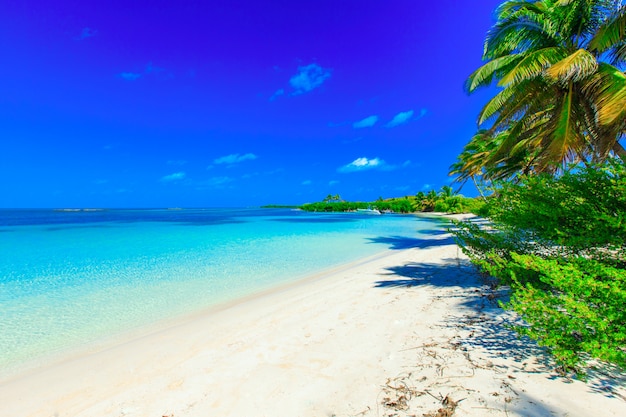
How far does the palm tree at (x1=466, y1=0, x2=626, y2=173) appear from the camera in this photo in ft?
24.6

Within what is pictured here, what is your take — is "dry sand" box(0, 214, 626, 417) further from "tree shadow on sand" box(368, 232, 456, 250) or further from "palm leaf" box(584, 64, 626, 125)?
"tree shadow on sand" box(368, 232, 456, 250)

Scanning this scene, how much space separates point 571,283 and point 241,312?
197 inches

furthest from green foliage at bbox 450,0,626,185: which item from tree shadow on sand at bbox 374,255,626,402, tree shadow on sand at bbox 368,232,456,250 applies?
tree shadow on sand at bbox 368,232,456,250

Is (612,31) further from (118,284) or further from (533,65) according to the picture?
(118,284)

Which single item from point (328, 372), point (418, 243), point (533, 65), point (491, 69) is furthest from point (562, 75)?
point (418, 243)

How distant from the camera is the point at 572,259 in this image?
3.00m

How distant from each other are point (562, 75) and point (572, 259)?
6.99 meters

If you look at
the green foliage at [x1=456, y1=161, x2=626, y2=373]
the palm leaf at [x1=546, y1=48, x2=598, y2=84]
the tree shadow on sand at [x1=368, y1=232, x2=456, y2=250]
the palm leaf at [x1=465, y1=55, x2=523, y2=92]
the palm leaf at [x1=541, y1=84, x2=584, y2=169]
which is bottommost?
the tree shadow on sand at [x1=368, y1=232, x2=456, y2=250]

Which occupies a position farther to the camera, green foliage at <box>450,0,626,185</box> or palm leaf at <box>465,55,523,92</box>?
palm leaf at <box>465,55,523,92</box>

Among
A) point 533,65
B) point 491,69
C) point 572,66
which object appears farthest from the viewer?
point 491,69

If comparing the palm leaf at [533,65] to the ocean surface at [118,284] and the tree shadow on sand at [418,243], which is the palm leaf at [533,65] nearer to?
the tree shadow on sand at [418,243]

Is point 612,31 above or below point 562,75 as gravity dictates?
above

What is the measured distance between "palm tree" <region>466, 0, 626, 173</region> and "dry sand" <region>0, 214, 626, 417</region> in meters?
5.73

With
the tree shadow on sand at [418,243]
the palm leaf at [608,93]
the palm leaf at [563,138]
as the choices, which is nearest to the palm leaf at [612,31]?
the palm leaf at [608,93]
